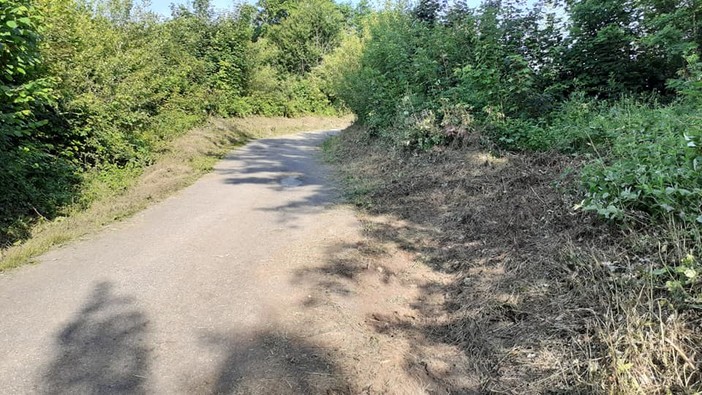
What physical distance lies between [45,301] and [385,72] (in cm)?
1210

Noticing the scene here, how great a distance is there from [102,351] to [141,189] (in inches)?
235

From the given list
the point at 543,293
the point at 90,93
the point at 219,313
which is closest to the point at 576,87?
the point at 543,293

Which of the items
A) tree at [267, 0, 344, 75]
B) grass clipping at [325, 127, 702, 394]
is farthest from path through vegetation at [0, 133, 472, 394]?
tree at [267, 0, 344, 75]

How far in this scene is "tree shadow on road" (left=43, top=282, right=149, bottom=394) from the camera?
2.94 m

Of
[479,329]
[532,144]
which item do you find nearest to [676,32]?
[532,144]

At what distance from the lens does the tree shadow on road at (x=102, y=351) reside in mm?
2939

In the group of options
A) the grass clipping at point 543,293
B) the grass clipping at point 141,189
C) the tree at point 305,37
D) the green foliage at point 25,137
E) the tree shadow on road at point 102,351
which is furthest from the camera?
the tree at point 305,37

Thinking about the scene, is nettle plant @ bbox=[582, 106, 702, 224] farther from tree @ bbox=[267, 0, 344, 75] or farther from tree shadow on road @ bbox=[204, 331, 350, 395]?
tree @ bbox=[267, 0, 344, 75]

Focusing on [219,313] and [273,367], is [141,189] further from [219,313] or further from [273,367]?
[273,367]

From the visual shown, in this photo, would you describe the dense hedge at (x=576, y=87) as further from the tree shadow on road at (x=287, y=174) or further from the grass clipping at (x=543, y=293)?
the tree shadow on road at (x=287, y=174)

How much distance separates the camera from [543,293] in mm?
3543

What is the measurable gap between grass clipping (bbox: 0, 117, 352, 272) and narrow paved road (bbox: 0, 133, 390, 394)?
0.32m

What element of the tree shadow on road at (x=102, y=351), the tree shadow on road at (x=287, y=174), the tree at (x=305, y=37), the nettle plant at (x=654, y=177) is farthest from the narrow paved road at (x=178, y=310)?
the tree at (x=305, y=37)

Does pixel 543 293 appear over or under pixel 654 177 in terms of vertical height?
under
